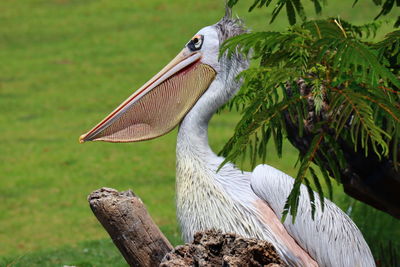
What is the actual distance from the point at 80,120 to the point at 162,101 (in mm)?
6139

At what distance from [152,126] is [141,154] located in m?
5.18

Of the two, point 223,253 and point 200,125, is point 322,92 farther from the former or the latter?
point 200,125

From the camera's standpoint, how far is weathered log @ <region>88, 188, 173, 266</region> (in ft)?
12.4

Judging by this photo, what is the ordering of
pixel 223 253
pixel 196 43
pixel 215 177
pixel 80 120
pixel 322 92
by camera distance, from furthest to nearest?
pixel 80 120, pixel 196 43, pixel 215 177, pixel 322 92, pixel 223 253

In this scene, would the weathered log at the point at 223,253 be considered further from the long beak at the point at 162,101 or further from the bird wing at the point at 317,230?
the long beak at the point at 162,101

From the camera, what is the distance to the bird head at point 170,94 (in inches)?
184

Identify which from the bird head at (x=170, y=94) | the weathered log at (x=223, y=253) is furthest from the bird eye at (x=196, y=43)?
the weathered log at (x=223, y=253)

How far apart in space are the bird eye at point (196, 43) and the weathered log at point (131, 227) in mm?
1173

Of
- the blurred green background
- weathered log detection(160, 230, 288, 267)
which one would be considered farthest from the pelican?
the blurred green background

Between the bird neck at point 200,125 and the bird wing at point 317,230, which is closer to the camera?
the bird wing at point 317,230

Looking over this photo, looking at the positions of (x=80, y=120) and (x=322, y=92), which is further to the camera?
(x=80, y=120)

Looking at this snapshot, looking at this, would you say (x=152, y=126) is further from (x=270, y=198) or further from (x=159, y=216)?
(x=159, y=216)

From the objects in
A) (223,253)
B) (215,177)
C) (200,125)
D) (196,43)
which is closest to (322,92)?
(223,253)

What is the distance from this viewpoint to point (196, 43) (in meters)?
4.71
